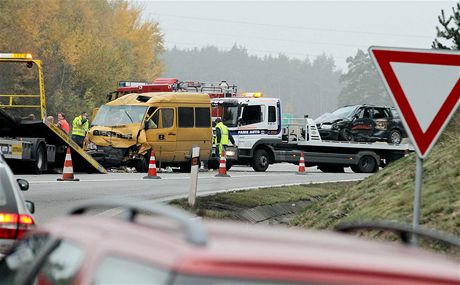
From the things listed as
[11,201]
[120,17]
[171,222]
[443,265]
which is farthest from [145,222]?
[120,17]

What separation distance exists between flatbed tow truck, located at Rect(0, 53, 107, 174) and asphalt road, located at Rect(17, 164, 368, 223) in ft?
2.49

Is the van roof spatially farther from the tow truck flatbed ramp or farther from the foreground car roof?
the foreground car roof

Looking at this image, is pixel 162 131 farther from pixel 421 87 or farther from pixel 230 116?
pixel 421 87

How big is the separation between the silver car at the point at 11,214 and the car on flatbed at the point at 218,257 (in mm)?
5446

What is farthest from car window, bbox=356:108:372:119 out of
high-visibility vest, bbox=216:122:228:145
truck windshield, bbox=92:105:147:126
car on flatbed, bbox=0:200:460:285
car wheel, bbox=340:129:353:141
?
car on flatbed, bbox=0:200:460:285

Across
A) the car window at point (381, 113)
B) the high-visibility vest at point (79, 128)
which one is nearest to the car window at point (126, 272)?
the high-visibility vest at point (79, 128)

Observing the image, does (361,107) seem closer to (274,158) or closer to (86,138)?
(274,158)

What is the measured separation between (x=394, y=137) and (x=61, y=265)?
121ft

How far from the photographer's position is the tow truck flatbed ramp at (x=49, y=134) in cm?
2870

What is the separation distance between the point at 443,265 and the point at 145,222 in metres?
1.07

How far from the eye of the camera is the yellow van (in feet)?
108

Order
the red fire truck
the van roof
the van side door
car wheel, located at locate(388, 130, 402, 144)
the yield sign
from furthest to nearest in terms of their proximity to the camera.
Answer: the red fire truck
car wheel, located at locate(388, 130, 402, 144)
the van roof
the van side door
the yield sign

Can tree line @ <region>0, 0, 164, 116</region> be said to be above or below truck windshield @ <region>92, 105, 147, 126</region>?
above

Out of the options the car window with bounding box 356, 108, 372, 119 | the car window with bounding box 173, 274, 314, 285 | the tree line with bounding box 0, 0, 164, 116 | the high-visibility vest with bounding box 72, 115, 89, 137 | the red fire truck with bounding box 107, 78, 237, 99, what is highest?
the tree line with bounding box 0, 0, 164, 116
